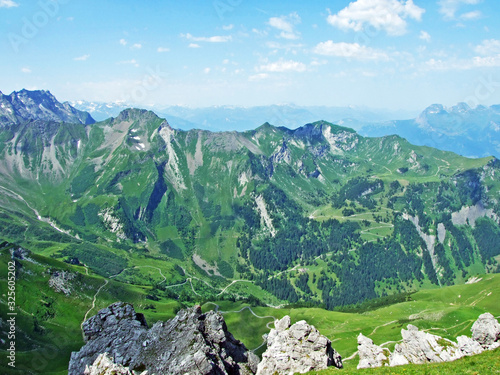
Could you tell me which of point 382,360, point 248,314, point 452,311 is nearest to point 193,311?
point 382,360

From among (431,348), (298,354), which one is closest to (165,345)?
(298,354)

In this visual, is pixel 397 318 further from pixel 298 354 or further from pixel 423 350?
pixel 298 354

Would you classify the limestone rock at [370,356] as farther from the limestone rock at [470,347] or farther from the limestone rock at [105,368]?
the limestone rock at [105,368]

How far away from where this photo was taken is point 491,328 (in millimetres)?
53031

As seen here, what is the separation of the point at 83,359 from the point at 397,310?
527 feet

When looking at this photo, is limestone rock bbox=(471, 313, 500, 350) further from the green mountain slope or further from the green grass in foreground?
the green mountain slope

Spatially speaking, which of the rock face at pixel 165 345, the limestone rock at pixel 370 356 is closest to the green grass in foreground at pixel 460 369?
the rock face at pixel 165 345

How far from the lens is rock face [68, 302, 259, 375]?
4012 cm

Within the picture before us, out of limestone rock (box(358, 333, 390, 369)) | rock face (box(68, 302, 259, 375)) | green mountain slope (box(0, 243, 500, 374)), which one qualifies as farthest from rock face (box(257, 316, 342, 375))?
green mountain slope (box(0, 243, 500, 374))

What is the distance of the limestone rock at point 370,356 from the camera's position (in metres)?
52.6

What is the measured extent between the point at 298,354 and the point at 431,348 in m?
21.6

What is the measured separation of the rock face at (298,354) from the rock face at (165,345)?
301 centimetres

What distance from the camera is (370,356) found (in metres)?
55.4

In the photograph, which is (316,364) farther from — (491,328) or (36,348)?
(36,348)
